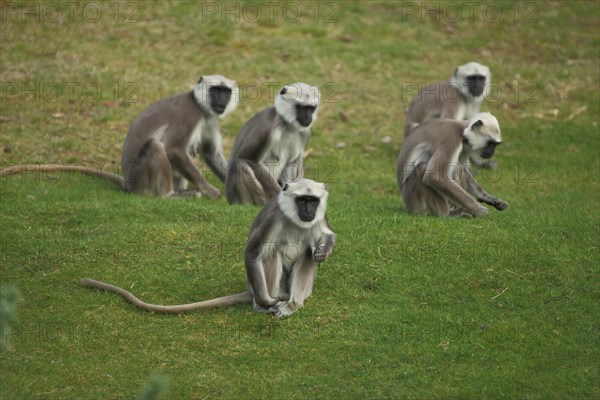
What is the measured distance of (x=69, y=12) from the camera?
21.0 metres

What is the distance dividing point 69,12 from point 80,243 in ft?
36.8

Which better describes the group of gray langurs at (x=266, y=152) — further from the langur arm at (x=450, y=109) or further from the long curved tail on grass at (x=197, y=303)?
the long curved tail on grass at (x=197, y=303)

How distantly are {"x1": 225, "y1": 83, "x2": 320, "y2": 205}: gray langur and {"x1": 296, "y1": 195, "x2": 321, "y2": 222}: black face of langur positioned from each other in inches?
159

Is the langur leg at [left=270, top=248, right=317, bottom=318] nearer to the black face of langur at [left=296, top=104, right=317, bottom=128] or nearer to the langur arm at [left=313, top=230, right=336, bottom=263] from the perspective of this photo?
the langur arm at [left=313, top=230, right=336, bottom=263]

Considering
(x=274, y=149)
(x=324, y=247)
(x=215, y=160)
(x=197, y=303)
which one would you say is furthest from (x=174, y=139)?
(x=324, y=247)

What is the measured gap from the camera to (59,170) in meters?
14.2

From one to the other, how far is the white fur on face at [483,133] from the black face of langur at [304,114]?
6.87ft

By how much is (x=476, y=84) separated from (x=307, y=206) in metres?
7.75

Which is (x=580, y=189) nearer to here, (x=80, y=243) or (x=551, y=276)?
(x=551, y=276)

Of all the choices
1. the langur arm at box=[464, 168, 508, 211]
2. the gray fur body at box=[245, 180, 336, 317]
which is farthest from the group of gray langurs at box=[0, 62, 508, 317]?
the gray fur body at box=[245, 180, 336, 317]

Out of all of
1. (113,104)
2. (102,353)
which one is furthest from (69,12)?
(102,353)

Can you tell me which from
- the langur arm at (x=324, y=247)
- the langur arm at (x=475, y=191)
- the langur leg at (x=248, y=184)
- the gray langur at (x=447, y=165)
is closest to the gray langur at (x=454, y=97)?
the gray langur at (x=447, y=165)

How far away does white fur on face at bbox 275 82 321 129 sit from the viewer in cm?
1293

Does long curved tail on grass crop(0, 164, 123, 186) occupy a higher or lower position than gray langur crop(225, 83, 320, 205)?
lower
